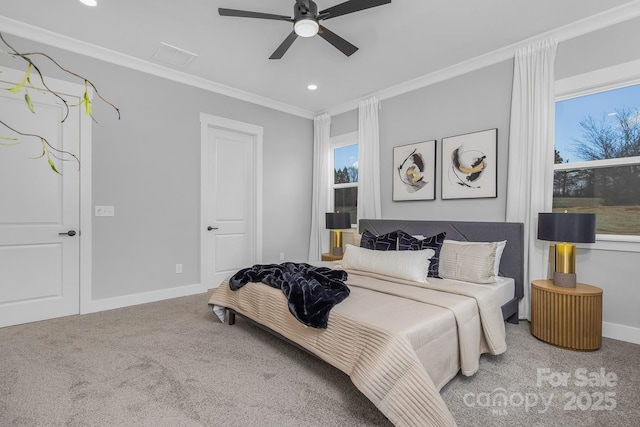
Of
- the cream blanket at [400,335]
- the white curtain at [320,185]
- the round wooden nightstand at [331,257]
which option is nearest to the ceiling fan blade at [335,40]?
the cream blanket at [400,335]

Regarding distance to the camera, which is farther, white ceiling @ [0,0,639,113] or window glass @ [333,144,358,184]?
window glass @ [333,144,358,184]

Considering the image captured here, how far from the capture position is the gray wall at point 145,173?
360cm

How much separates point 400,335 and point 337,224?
2871 millimetres

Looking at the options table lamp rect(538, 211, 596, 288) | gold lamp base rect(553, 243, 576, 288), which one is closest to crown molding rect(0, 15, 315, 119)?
table lamp rect(538, 211, 596, 288)

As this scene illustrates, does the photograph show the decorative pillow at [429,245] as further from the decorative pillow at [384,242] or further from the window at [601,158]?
the window at [601,158]

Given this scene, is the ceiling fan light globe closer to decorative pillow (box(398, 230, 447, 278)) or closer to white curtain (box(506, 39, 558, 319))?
decorative pillow (box(398, 230, 447, 278))

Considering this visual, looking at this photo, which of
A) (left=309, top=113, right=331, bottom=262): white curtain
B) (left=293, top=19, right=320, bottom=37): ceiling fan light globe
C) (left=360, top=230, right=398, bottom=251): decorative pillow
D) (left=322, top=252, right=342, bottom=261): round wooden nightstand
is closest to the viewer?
(left=293, top=19, right=320, bottom=37): ceiling fan light globe

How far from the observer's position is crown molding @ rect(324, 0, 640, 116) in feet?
9.36

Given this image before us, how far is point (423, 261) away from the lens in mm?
2979

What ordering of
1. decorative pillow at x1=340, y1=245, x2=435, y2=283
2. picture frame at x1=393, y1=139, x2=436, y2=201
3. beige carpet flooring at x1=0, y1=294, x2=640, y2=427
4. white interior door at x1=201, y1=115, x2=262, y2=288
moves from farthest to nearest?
1. white interior door at x1=201, y1=115, x2=262, y2=288
2. picture frame at x1=393, y1=139, x2=436, y2=201
3. decorative pillow at x1=340, y1=245, x2=435, y2=283
4. beige carpet flooring at x1=0, y1=294, x2=640, y2=427

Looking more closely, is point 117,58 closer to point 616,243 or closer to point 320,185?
point 320,185

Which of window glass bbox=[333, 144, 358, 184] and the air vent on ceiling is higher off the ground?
the air vent on ceiling

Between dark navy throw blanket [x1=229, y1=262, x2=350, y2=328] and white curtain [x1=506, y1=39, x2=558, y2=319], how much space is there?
6.28ft

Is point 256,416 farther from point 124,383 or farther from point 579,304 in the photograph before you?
point 579,304
